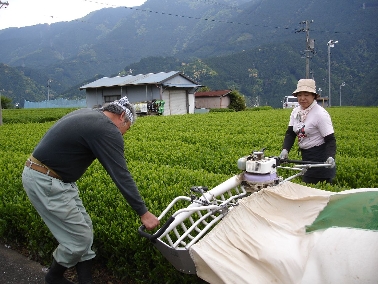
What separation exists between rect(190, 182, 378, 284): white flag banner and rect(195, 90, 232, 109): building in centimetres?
4186

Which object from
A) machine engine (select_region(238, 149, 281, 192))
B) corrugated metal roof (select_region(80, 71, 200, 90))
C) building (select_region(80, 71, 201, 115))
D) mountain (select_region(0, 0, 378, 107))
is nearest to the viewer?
machine engine (select_region(238, 149, 281, 192))

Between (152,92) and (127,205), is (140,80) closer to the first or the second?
(152,92)

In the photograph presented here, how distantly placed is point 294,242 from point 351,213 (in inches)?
18.1

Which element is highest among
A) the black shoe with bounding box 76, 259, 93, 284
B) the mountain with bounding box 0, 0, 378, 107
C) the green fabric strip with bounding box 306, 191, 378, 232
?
the mountain with bounding box 0, 0, 378, 107

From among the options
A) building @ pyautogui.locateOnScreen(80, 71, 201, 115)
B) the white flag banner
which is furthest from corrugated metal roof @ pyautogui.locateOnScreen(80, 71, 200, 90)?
the white flag banner

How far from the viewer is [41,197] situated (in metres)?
3.02

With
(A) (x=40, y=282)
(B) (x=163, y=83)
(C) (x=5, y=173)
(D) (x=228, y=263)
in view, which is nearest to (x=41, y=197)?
(A) (x=40, y=282)

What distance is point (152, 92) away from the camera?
107 ft

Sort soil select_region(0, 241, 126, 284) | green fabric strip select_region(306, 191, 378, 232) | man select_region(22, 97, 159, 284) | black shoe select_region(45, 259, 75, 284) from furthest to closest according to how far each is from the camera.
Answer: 1. soil select_region(0, 241, 126, 284)
2. black shoe select_region(45, 259, 75, 284)
3. man select_region(22, 97, 159, 284)
4. green fabric strip select_region(306, 191, 378, 232)

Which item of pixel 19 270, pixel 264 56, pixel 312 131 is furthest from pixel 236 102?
pixel 264 56

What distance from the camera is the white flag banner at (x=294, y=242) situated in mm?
2213

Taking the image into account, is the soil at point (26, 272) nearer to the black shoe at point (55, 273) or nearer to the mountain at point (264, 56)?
the black shoe at point (55, 273)

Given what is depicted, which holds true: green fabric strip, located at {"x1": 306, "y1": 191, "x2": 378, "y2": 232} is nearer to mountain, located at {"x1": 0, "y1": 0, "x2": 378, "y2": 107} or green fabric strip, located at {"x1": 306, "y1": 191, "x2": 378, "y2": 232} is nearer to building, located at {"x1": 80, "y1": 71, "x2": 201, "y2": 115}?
building, located at {"x1": 80, "y1": 71, "x2": 201, "y2": 115}

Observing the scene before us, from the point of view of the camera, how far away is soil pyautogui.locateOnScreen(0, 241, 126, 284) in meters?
3.86
